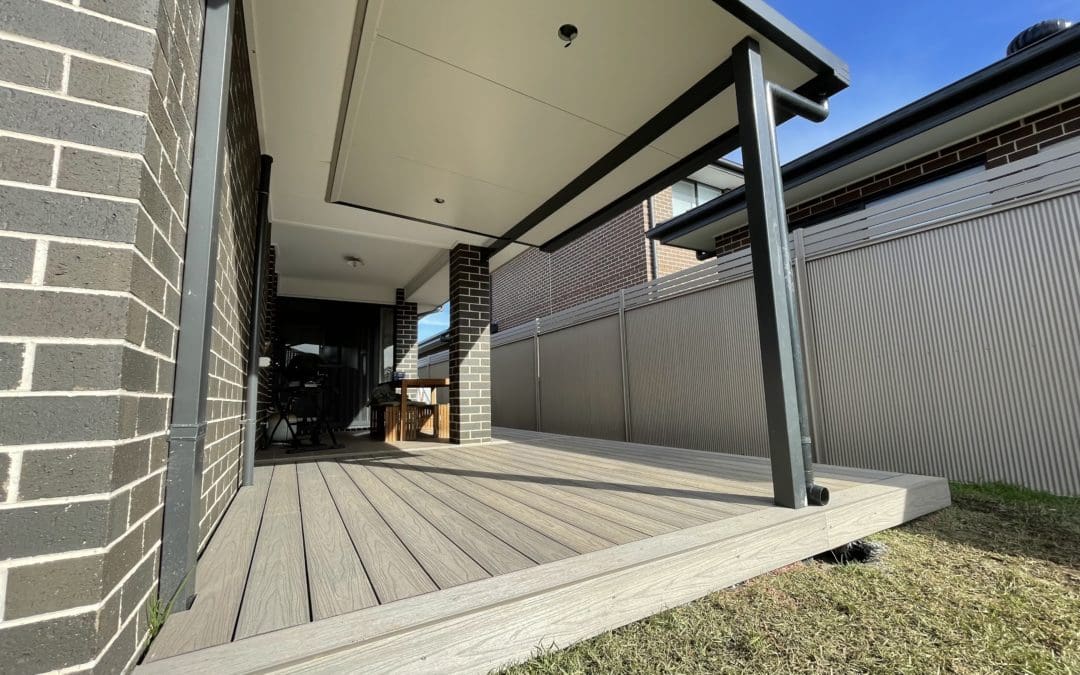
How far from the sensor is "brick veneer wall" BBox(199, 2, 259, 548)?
1.79m

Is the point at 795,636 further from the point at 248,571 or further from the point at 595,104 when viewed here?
the point at 595,104

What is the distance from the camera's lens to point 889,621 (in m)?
1.56

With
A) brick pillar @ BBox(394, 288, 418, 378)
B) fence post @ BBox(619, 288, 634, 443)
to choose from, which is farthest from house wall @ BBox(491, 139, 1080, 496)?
brick pillar @ BBox(394, 288, 418, 378)

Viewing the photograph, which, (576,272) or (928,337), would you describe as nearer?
(928,337)

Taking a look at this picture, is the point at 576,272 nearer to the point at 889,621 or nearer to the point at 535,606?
the point at 889,621

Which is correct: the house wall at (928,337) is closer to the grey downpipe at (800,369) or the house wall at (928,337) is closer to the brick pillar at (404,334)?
the grey downpipe at (800,369)

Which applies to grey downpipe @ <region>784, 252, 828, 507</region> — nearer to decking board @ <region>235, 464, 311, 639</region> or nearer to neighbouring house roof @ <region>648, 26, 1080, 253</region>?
decking board @ <region>235, 464, 311, 639</region>

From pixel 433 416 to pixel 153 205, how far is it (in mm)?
5487

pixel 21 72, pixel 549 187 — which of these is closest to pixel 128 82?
pixel 21 72

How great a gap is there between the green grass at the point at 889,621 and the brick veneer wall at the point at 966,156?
3.08 m

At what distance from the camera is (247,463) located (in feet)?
9.67

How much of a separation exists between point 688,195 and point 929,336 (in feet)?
18.5

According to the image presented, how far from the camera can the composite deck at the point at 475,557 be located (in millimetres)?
1070

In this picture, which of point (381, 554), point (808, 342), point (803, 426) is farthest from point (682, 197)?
point (381, 554)
